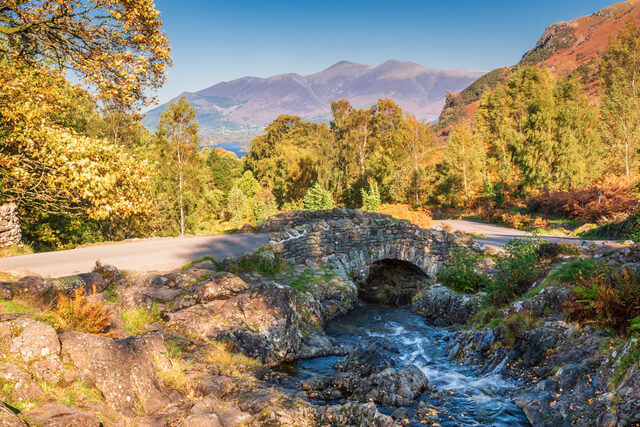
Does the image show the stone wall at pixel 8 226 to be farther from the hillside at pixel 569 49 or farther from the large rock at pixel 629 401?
the hillside at pixel 569 49

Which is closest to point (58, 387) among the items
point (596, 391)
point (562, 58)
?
point (596, 391)

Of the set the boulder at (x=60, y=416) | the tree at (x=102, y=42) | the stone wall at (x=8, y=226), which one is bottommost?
the boulder at (x=60, y=416)

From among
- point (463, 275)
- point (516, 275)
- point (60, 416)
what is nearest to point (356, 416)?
point (60, 416)

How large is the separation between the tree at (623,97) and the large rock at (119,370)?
3545cm

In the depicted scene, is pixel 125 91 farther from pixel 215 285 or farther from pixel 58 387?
pixel 58 387

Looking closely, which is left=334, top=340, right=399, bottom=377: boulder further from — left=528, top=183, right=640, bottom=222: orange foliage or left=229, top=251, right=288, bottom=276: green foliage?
left=528, top=183, right=640, bottom=222: orange foliage

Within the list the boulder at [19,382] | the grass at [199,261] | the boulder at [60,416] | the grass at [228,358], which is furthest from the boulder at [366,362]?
the boulder at [19,382]

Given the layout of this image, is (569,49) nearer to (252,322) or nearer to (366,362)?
(366,362)

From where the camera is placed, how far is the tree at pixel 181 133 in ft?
80.1

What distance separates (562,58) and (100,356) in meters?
118

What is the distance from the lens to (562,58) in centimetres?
9538

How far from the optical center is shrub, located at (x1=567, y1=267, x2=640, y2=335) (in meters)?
6.41

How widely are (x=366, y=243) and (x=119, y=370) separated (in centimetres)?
1134

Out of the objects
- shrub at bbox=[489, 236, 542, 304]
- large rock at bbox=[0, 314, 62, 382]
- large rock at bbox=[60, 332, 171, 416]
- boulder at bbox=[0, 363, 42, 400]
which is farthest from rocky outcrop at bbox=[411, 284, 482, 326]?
boulder at bbox=[0, 363, 42, 400]
